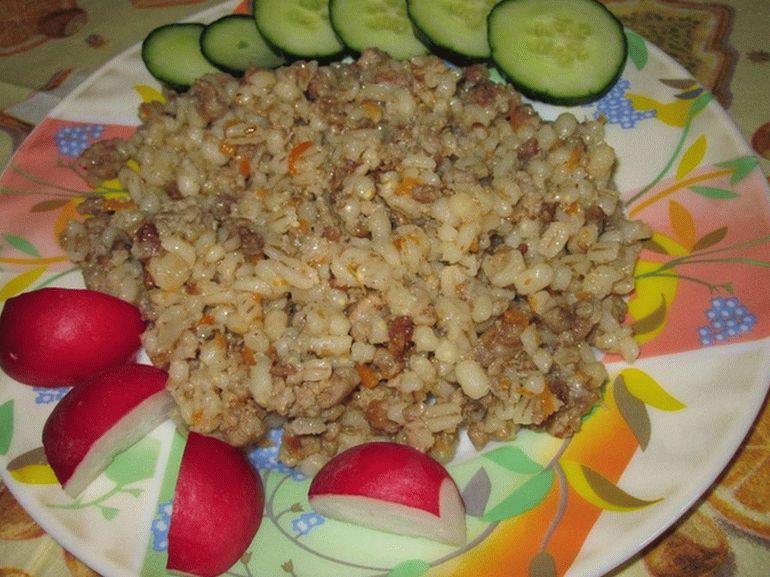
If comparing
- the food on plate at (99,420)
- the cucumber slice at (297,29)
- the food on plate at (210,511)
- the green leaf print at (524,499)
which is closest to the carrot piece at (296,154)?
the cucumber slice at (297,29)

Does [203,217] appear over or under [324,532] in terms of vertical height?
over

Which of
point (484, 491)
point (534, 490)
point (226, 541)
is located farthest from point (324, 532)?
point (534, 490)

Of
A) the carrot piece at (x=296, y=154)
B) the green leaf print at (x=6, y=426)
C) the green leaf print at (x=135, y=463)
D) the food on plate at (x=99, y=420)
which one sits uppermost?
the carrot piece at (x=296, y=154)

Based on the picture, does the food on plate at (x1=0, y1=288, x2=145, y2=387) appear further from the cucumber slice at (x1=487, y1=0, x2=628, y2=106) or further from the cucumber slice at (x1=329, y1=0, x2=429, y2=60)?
the cucumber slice at (x1=487, y1=0, x2=628, y2=106)

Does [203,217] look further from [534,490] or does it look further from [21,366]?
[534,490]

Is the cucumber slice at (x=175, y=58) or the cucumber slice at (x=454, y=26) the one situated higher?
the cucumber slice at (x=454, y=26)

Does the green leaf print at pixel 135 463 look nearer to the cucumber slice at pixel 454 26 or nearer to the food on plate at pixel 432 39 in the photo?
the food on plate at pixel 432 39
